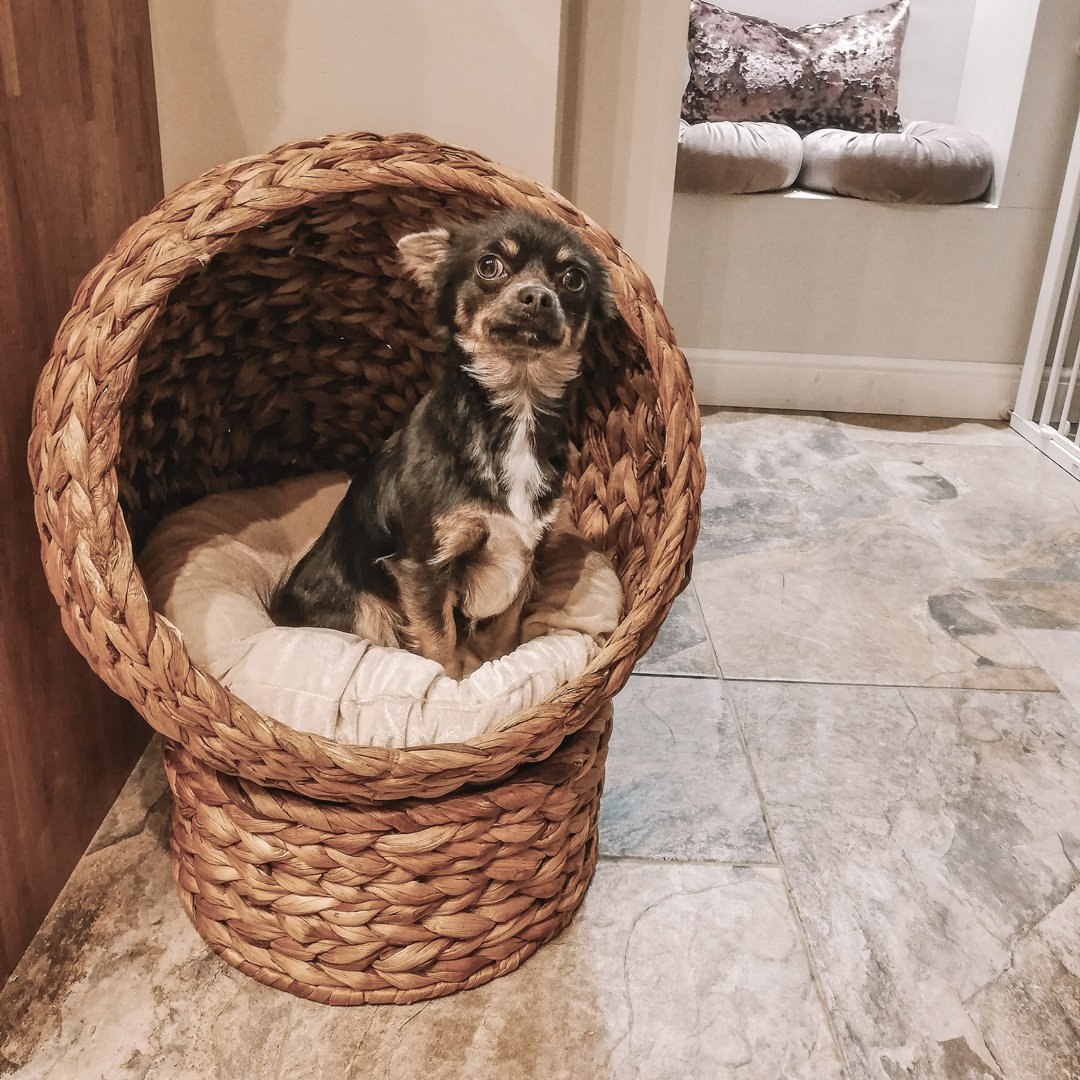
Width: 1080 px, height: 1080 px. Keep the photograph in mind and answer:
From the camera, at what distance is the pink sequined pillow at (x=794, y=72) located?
347 cm

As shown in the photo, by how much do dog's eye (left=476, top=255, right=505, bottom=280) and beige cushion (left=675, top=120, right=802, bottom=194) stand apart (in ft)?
7.42

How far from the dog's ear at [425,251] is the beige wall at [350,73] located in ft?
1.25

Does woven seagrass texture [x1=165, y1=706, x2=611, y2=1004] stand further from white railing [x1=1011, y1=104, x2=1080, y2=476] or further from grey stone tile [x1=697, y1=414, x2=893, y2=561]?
white railing [x1=1011, y1=104, x2=1080, y2=476]

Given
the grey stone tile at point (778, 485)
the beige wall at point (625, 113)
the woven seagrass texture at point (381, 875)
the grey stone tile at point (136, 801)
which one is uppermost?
the beige wall at point (625, 113)

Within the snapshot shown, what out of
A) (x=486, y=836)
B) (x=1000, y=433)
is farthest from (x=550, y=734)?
(x=1000, y=433)

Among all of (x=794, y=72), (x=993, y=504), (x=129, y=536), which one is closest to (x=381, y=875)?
(x=129, y=536)

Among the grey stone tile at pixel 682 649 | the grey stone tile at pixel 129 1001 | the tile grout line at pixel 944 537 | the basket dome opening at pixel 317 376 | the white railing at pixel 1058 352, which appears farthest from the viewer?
the white railing at pixel 1058 352

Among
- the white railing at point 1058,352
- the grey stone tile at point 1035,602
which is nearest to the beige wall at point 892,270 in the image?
the white railing at point 1058,352

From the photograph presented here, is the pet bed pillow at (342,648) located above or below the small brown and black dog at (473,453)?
below

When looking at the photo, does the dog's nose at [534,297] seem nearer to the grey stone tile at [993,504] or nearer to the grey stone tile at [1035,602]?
the grey stone tile at [1035,602]

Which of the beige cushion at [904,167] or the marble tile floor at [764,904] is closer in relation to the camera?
the marble tile floor at [764,904]

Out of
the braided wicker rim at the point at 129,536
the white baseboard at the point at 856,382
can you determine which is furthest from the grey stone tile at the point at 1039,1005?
the white baseboard at the point at 856,382

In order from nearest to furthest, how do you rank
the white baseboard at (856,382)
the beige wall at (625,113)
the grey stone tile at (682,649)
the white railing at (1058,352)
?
the beige wall at (625,113) < the grey stone tile at (682,649) < the white railing at (1058,352) < the white baseboard at (856,382)

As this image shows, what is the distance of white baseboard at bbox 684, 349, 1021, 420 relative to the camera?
11.3 feet
